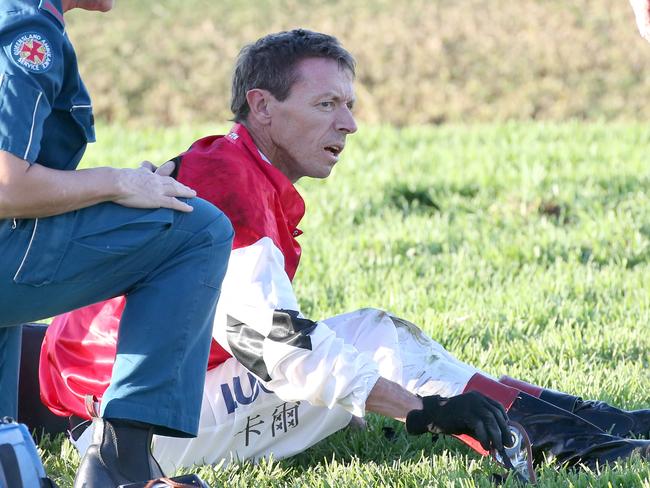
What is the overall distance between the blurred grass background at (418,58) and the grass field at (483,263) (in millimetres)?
3040

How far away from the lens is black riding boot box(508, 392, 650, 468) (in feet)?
10.8

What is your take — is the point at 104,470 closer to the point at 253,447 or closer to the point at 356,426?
the point at 253,447

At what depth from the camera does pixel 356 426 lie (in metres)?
3.74

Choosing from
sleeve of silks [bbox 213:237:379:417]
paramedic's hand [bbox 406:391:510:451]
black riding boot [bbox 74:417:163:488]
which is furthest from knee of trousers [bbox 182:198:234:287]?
paramedic's hand [bbox 406:391:510:451]

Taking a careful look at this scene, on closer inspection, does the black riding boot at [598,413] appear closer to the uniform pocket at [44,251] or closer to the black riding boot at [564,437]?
the black riding boot at [564,437]

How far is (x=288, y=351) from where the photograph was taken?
3.04m

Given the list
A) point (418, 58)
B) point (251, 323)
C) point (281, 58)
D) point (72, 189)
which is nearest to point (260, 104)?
point (281, 58)

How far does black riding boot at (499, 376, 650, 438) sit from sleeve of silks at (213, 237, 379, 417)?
0.70m

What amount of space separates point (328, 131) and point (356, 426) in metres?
0.95

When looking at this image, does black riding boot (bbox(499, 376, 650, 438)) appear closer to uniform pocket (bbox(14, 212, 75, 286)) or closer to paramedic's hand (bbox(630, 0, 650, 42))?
paramedic's hand (bbox(630, 0, 650, 42))

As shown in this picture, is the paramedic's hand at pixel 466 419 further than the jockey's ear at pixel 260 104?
No

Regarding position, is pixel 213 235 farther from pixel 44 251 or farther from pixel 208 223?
pixel 44 251

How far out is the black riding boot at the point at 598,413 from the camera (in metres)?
3.57

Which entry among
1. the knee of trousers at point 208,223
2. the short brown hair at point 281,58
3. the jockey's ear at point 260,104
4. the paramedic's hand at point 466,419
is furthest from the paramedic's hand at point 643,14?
the knee of trousers at point 208,223
